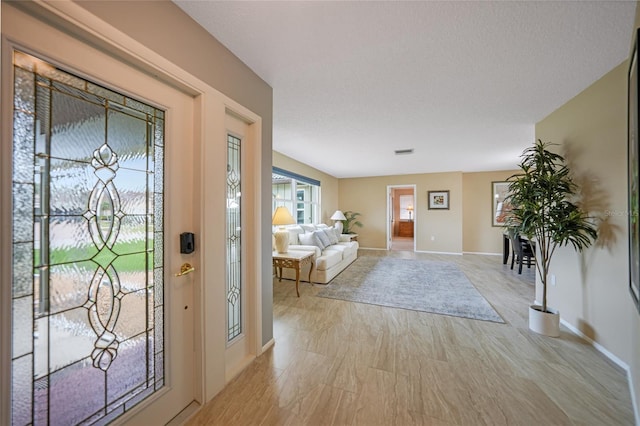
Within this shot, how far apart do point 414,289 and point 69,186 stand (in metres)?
3.89

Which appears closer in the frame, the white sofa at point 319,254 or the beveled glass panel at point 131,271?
the beveled glass panel at point 131,271

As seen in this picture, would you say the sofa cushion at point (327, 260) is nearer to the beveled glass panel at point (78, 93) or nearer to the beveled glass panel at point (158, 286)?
the beveled glass panel at point (158, 286)

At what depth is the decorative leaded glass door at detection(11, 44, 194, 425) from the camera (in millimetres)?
862

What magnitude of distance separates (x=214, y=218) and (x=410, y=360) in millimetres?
1879

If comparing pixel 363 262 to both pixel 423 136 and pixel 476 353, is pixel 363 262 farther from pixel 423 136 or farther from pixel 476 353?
pixel 476 353

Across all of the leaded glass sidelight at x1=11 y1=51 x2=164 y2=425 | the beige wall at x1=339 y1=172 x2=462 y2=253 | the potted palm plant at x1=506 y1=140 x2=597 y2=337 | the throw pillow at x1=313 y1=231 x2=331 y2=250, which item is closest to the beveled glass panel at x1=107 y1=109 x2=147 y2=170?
the leaded glass sidelight at x1=11 y1=51 x2=164 y2=425

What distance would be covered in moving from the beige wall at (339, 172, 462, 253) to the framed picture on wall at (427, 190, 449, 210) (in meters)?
0.09

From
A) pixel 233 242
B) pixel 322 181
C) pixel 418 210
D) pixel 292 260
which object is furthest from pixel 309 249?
pixel 418 210

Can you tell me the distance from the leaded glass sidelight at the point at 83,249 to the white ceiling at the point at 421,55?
85cm

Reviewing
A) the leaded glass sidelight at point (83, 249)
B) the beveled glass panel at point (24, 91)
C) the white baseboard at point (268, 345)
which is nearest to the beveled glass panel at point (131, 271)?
the leaded glass sidelight at point (83, 249)

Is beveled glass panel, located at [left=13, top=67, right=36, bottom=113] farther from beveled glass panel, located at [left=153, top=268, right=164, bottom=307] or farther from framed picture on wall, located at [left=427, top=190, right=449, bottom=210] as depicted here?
framed picture on wall, located at [left=427, top=190, right=449, bottom=210]

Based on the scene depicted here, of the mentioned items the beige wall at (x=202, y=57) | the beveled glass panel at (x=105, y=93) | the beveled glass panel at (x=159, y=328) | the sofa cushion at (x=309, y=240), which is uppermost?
the beige wall at (x=202, y=57)

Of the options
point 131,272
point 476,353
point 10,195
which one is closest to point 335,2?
point 10,195

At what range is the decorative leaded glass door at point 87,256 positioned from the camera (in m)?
0.86
